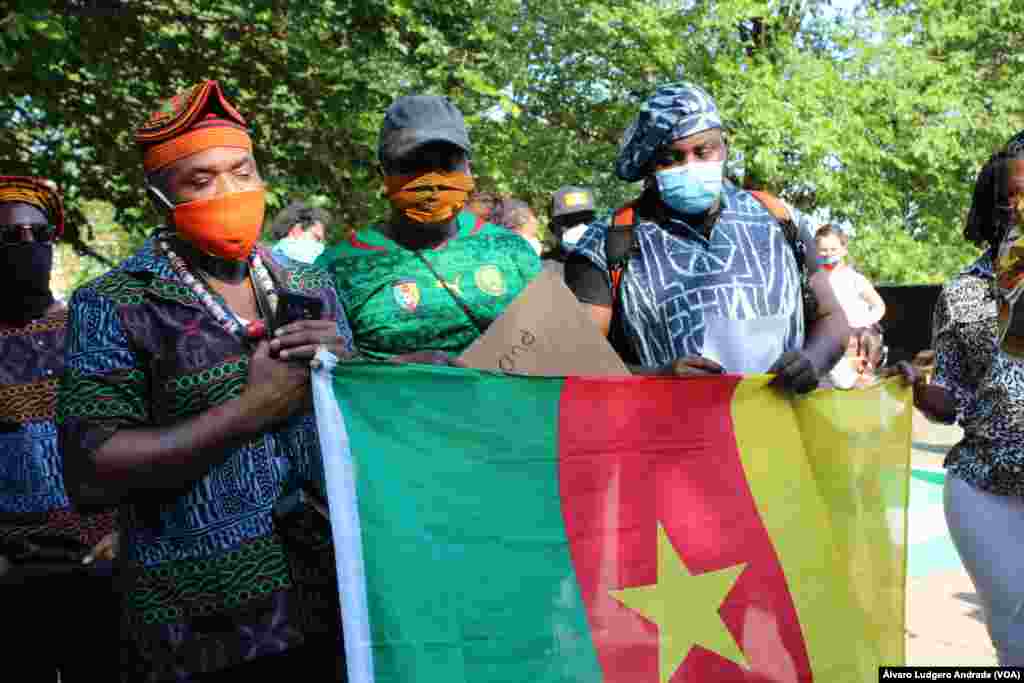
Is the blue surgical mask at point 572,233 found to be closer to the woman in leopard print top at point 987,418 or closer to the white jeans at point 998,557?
the woman in leopard print top at point 987,418

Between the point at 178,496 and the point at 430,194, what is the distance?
134 cm

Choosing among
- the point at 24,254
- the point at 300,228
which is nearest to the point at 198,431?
the point at 24,254

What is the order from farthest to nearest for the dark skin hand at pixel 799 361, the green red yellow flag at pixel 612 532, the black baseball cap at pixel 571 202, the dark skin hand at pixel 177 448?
the black baseball cap at pixel 571 202 < the dark skin hand at pixel 799 361 < the green red yellow flag at pixel 612 532 < the dark skin hand at pixel 177 448

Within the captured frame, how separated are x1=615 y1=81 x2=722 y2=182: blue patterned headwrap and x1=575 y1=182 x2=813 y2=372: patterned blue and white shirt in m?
0.23

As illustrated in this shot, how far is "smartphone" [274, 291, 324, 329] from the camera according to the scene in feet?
7.89

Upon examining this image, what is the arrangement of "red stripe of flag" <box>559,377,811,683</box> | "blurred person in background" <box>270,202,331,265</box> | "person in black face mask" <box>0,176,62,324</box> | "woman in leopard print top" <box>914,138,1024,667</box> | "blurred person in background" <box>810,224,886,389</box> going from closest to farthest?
1. "red stripe of flag" <box>559,377,811,683</box>
2. "woman in leopard print top" <box>914,138,1024,667</box>
3. "person in black face mask" <box>0,176,62,324</box>
4. "blurred person in background" <box>270,202,331,265</box>
5. "blurred person in background" <box>810,224,886,389</box>

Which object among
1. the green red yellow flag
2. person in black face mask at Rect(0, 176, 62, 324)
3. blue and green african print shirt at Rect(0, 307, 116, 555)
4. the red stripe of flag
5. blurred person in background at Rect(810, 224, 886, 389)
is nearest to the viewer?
the green red yellow flag

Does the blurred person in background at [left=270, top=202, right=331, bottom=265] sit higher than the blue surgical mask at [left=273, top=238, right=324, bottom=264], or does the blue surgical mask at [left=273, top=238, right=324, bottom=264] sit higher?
the blurred person in background at [left=270, top=202, right=331, bottom=265]

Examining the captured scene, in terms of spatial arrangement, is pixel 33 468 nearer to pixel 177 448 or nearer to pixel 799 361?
pixel 177 448

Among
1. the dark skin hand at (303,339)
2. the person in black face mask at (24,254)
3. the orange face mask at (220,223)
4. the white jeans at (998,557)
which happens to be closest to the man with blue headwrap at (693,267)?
the white jeans at (998,557)

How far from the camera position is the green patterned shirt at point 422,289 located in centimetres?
334

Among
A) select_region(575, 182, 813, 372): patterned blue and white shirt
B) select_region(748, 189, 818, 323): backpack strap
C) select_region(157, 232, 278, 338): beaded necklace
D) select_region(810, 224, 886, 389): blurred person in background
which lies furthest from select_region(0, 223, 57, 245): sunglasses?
select_region(810, 224, 886, 389): blurred person in background

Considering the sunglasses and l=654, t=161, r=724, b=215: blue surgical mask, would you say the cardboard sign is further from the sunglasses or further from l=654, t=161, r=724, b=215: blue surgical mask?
the sunglasses

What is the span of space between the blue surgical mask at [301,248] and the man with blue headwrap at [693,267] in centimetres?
412
